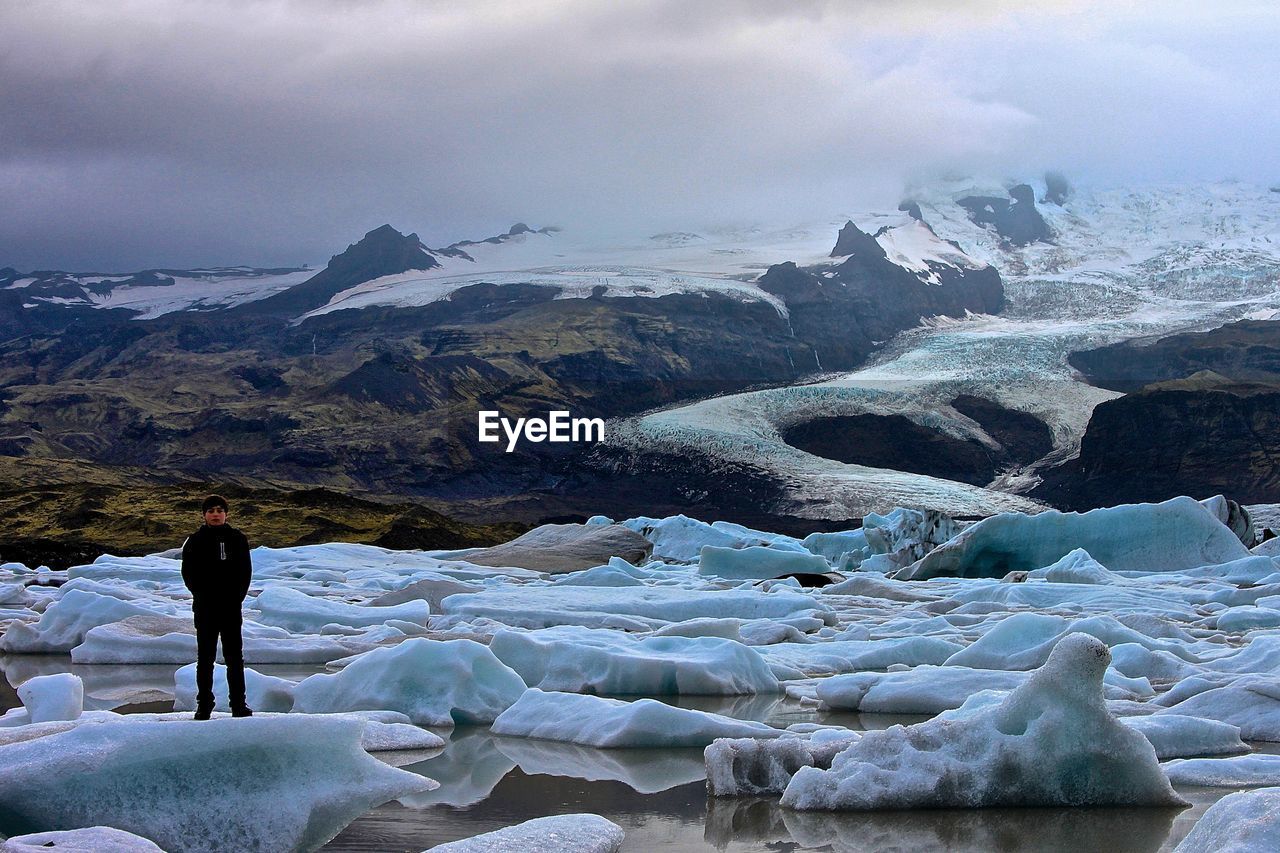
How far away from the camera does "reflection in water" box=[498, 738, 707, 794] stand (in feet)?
22.4

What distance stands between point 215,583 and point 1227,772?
5.23 meters

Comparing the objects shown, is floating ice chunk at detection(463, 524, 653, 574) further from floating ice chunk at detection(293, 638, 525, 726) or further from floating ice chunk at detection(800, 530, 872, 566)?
floating ice chunk at detection(293, 638, 525, 726)

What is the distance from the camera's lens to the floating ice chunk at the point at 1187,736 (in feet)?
24.2

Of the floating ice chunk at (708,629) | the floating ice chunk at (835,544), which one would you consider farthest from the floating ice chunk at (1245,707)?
the floating ice chunk at (835,544)

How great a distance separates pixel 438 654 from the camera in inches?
354

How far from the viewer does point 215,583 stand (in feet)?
22.3

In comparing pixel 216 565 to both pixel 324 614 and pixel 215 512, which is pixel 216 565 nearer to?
pixel 215 512

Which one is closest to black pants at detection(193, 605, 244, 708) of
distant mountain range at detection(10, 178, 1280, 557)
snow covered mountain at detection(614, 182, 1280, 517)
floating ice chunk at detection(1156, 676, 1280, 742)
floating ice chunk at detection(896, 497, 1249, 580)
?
floating ice chunk at detection(1156, 676, 1280, 742)

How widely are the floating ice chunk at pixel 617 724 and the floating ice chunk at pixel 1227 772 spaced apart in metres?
2.28

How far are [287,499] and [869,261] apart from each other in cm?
9227

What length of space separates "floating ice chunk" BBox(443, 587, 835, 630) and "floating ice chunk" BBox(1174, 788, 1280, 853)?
10.2 m

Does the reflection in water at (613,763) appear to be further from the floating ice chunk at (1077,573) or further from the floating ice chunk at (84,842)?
the floating ice chunk at (1077,573)

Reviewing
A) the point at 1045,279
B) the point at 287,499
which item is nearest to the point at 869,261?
the point at 1045,279

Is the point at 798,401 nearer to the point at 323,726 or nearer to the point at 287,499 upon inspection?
the point at 287,499
